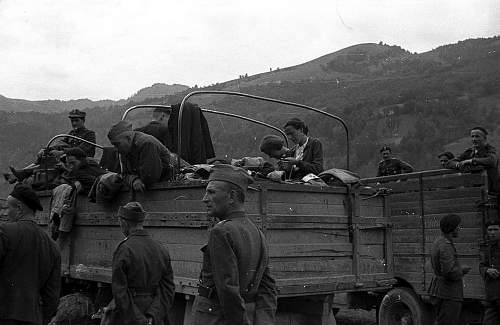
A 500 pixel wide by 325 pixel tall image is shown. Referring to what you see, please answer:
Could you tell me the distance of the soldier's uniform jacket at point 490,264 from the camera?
7.20 m

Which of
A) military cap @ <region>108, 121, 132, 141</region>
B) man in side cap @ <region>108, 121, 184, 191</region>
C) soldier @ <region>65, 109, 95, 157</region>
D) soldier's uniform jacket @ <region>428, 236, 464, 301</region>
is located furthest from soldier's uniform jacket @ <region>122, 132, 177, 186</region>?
soldier @ <region>65, 109, 95, 157</region>

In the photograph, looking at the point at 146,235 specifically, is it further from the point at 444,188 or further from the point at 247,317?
the point at 444,188

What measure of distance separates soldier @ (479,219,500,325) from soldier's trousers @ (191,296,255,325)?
4.43 metres

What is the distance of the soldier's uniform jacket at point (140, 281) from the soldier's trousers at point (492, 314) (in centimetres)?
425

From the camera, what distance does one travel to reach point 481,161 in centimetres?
741

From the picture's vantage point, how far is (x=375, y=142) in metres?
33.4

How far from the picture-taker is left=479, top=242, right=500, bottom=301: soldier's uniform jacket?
7.20 m

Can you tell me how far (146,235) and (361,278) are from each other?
7.61 feet

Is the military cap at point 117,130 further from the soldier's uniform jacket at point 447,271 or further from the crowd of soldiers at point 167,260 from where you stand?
the soldier's uniform jacket at point 447,271

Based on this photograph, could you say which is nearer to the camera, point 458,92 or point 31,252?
point 31,252

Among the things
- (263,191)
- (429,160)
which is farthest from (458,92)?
(263,191)

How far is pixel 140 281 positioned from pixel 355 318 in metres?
7.36

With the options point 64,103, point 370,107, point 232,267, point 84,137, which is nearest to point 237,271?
point 232,267

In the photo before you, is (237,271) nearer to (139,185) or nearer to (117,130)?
(139,185)
